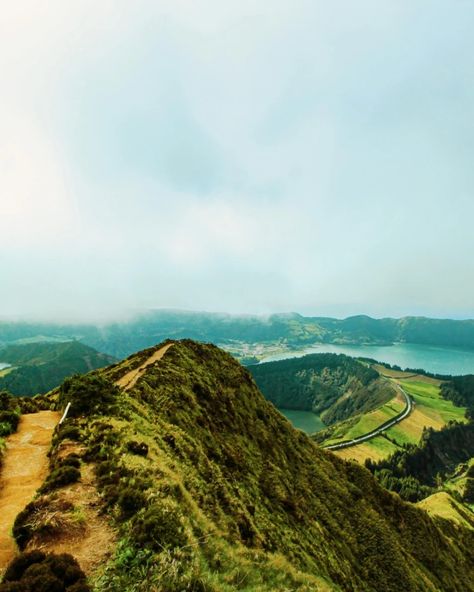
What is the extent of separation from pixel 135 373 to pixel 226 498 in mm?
24771

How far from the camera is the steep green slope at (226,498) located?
13047 mm

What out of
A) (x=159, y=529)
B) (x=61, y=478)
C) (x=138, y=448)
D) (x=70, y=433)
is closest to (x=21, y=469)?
(x=70, y=433)

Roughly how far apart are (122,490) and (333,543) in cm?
3497

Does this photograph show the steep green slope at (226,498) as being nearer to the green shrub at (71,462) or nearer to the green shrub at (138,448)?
the green shrub at (138,448)

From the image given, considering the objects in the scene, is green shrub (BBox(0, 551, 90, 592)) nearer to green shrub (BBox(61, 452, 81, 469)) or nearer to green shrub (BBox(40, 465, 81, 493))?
green shrub (BBox(40, 465, 81, 493))

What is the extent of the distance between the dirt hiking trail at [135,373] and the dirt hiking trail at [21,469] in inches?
390

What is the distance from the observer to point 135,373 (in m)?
44.4

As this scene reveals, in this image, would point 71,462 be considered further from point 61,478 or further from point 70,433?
point 70,433

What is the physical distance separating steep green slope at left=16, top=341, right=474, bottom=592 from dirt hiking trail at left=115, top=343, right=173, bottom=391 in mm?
845

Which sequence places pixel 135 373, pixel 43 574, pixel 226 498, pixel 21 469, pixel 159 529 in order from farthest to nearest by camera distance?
→ 1. pixel 135 373
2. pixel 226 498
3. pixel 21 469
4. pixel 159 529
5. pixel 43 574

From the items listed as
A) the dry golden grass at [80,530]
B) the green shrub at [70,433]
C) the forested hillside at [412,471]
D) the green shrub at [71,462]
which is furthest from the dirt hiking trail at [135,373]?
the forested hillside at [412,471]

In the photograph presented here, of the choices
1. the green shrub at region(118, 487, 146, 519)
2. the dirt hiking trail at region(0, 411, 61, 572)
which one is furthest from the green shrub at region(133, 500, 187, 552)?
the dirt hiking trail at region(0, 411, 61, 572)

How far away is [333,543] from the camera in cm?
3784

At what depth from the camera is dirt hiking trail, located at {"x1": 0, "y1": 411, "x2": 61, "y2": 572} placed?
13.9 meters
